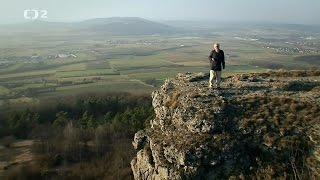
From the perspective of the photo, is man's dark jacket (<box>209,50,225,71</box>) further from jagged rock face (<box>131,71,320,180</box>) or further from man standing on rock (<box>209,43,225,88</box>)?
jagged rock face (<box>131,71,320,180</box>)

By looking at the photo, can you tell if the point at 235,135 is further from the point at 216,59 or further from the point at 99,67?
Result: the point at 99,67

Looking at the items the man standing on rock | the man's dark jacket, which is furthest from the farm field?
the man's dark jacket

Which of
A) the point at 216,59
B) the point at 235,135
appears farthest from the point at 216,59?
the point at 235,135

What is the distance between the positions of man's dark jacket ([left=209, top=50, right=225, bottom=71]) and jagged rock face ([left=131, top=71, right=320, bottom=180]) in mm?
1210

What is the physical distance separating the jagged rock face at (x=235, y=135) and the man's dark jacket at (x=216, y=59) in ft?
3.97

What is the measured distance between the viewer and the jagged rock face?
60.2ft

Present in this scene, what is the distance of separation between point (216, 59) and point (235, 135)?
4650mm

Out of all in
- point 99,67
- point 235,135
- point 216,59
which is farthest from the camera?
point 99,67

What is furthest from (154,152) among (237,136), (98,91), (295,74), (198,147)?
(98,91)

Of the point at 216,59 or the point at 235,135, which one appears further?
the point at 216,59

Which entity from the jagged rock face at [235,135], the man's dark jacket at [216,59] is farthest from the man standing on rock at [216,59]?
the jagged rock face at [235,135]

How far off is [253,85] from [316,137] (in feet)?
19.4

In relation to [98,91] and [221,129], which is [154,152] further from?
[98,91]

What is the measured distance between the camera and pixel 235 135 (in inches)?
765
